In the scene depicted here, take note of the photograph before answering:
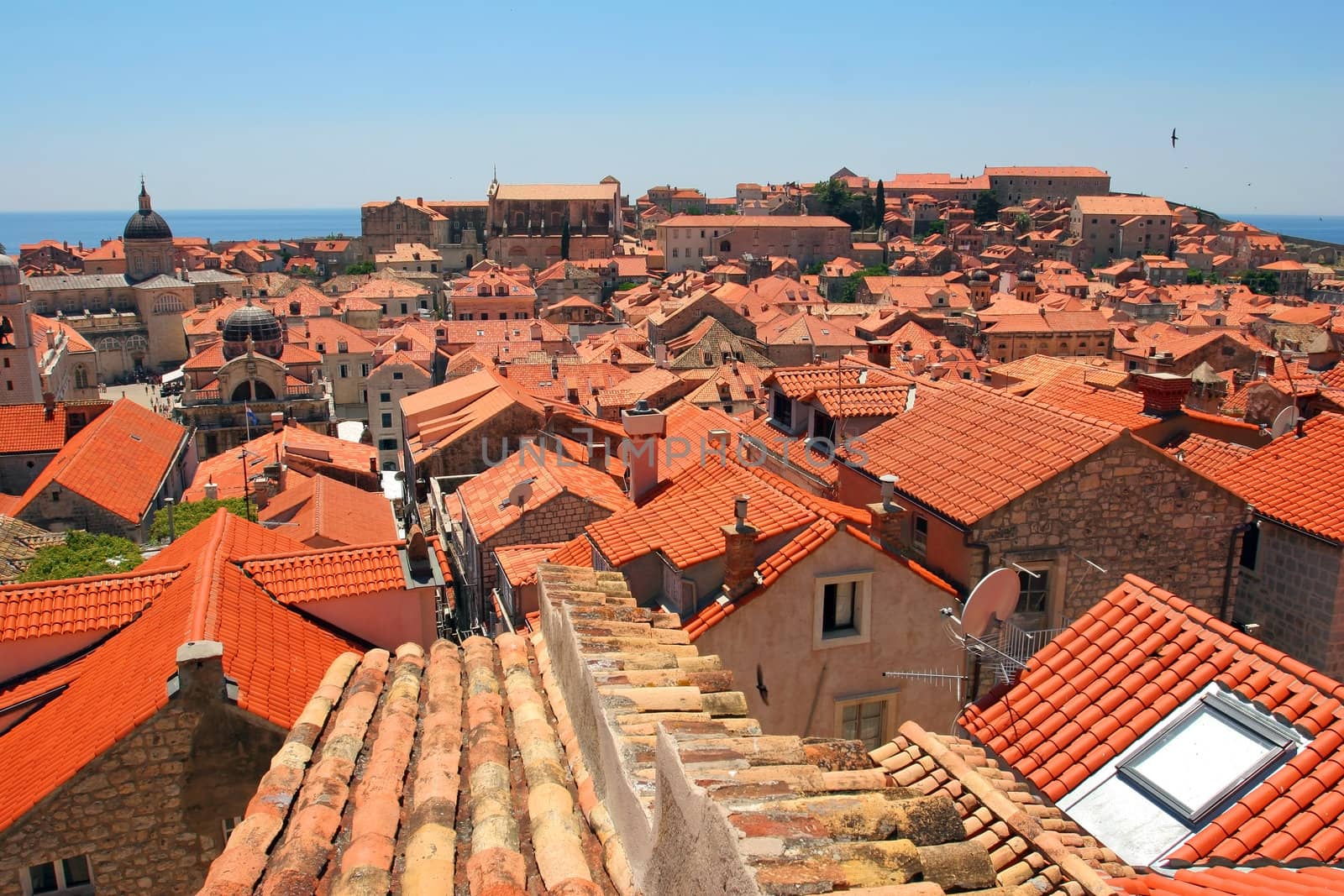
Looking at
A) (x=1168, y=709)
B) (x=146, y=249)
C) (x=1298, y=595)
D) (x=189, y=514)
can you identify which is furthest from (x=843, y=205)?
(x=1168, y=709)

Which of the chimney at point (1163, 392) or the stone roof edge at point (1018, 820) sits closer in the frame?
the stone roof edge at point (1018, 820)

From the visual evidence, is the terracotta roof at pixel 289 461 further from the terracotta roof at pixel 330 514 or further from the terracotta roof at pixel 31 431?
the terracotta roof at pixel 31 431

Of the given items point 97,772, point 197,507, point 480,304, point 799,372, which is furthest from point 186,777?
point 480,304

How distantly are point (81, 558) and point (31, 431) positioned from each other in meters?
14.4

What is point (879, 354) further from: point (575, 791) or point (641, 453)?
point (575, 791)

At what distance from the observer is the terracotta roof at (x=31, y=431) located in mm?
30219

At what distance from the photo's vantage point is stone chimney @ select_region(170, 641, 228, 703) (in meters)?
8.29

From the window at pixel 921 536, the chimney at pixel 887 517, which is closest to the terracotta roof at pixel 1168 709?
the chimney at pixel 887 517

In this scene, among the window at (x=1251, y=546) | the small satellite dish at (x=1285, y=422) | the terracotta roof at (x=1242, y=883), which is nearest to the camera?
the terracotta roof at (x=1242, y=883)

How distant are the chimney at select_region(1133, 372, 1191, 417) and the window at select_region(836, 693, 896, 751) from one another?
238 inches

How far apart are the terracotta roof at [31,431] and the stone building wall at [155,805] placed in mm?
25789

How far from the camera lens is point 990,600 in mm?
8812

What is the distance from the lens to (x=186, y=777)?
8508 mm

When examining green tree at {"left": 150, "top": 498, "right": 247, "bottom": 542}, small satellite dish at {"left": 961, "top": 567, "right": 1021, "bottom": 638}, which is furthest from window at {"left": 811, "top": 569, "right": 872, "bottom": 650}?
green tree at {"left": 150, "top": 498, "right": 247, "bottom": 542}
